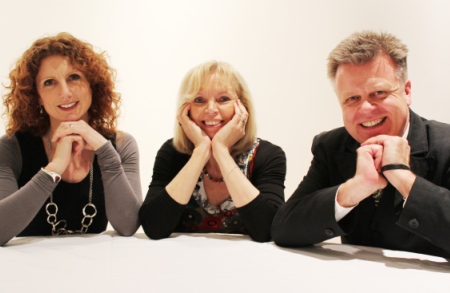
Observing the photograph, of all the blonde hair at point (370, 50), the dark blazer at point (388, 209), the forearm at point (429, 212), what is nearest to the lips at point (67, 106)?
the dark blazer at point (388, 209)

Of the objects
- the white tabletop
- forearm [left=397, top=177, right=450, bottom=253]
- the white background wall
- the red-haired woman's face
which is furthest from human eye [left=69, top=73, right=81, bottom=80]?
forearm [left=397, top=177, right=450, bottom=253]

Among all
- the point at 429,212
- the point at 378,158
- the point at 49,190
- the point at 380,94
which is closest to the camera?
the point at 429,212

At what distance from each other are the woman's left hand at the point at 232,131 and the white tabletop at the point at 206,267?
0.41 metres

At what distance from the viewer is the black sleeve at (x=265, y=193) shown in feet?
5.02

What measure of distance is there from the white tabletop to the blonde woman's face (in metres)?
0.51

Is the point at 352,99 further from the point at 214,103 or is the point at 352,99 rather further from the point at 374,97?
the point at 214,103

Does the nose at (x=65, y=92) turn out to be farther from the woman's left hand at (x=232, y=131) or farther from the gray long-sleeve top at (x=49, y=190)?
the woman's left hand at (x=232, y=131)

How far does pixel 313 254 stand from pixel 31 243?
916 millimetres

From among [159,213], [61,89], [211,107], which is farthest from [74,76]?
[159,213]

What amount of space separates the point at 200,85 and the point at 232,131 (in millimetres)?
228

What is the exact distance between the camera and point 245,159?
1779 millimetres

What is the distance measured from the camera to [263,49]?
9.00 feet

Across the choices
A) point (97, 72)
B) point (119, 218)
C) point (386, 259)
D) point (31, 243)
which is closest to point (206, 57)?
point (97, 72)

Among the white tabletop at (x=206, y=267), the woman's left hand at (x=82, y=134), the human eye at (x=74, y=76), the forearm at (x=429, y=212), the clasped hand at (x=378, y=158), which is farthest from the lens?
the human eye at (x=74, y=76)
